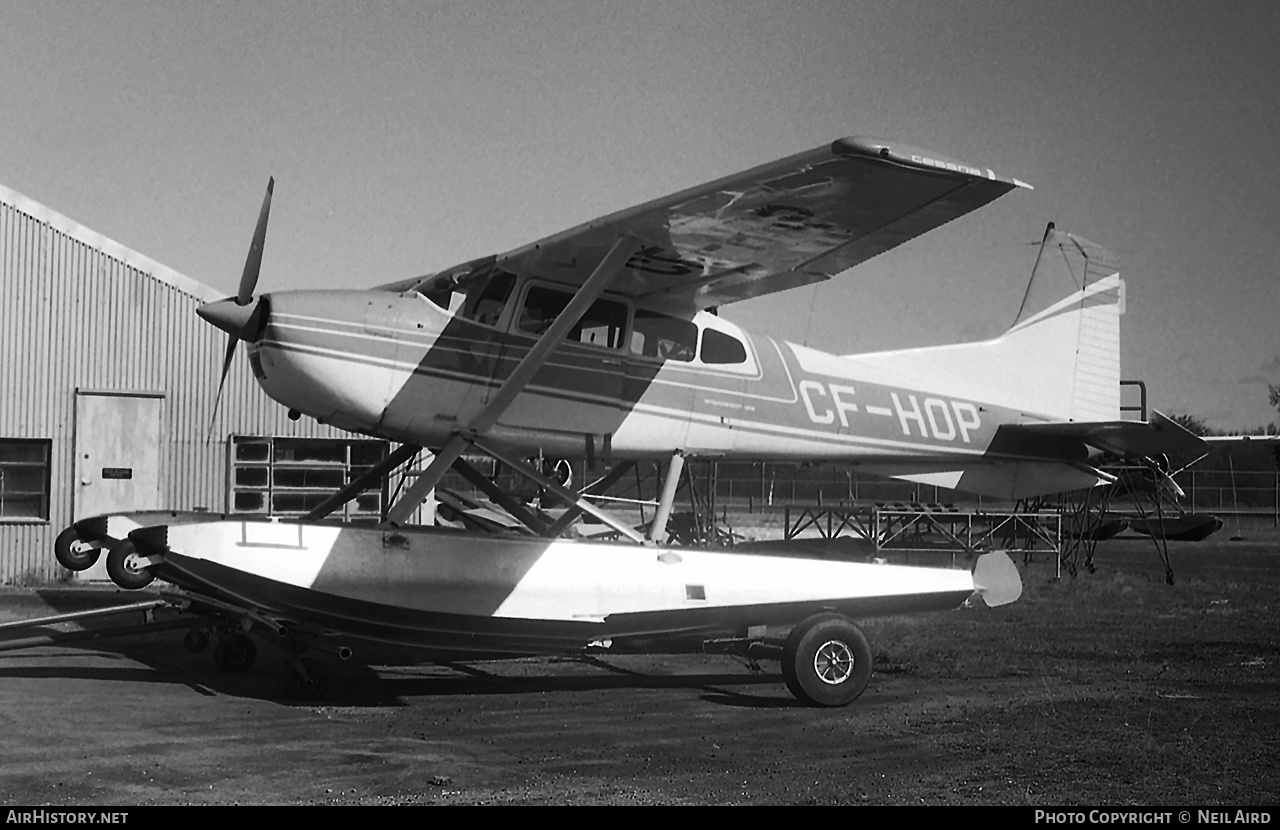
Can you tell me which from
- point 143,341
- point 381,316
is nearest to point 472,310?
point 381,316

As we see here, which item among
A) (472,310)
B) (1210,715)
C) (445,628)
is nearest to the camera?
(1210,715)

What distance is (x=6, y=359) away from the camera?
18.7 meters

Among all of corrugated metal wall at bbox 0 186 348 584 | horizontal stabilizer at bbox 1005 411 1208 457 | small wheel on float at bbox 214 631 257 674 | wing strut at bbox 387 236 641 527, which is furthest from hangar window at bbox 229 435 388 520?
horizontal stabilizer at bbox 1005 411 1208 457

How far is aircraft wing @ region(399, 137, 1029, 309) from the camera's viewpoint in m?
8.74

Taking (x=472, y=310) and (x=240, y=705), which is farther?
(x=472, y=310)

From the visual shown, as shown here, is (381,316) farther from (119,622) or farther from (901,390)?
(119,622)

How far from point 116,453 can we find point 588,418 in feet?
35.8

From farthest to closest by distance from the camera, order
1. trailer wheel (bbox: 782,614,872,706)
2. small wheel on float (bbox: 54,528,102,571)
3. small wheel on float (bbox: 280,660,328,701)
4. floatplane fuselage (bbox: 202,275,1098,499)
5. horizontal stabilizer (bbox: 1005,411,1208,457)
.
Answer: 1. small wheel on float (bbox: 54,528,102,571)
2. horizontal stabilizer (bbox: 1005,411,1208,457)
3. floatplane fuselage (bbox: 202,275,1098,499)
4. trailer wheel (bbox: 782,614,872,706)
5. small wheel on float (bbox: 280,660,328,701)

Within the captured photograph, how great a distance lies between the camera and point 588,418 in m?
11.3

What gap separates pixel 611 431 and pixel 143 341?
10924 mm

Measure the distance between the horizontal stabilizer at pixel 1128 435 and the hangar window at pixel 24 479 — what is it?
1424 centimetres

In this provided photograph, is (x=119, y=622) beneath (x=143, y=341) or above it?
beneath

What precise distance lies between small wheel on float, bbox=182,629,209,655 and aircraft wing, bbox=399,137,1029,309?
13.3 ft

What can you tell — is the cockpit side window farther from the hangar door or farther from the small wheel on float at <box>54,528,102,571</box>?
the hangar door
